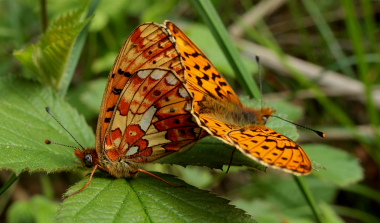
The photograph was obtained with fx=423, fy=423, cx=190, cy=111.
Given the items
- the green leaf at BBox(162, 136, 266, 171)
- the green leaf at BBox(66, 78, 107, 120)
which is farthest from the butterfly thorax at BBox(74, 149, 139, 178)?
the green leaf at BBox(66, 78, 107, 120)

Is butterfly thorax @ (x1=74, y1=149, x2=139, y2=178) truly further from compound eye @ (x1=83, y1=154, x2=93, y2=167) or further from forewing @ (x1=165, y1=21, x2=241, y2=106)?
forewing @ (x1=165, y1=21, x2=241, y2=106)

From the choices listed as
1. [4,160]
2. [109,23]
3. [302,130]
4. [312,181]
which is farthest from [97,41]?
[4,160]

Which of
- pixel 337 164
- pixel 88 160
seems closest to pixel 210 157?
pixel 88 160

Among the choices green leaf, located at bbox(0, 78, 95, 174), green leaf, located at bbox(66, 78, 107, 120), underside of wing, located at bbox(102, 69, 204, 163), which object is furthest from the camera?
green leaf, located at bbox(66, 78, 107, 120)

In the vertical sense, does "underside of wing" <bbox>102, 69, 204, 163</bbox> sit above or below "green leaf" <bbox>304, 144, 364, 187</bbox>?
above

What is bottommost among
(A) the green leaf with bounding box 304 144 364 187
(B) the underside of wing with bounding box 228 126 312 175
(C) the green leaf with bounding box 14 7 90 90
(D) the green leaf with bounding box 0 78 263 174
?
(A) the green leaf with bounding box 304 144 364 187

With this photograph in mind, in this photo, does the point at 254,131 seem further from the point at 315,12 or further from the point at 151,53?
the point at 315,12
